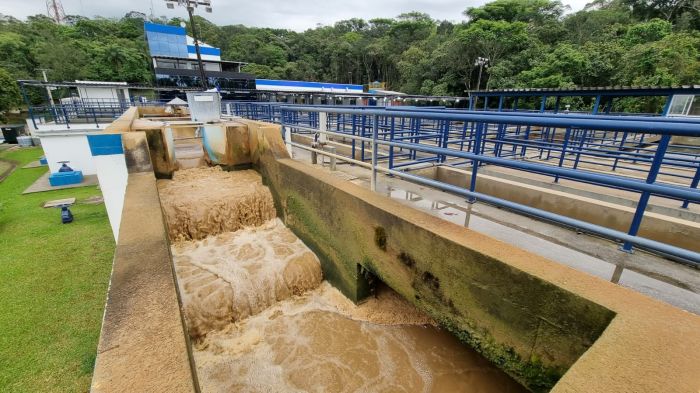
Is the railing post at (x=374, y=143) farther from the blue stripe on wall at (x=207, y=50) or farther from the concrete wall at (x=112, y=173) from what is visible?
the blue stripe on wall at (x=207, y=50)

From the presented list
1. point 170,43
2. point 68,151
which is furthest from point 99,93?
point 170,43

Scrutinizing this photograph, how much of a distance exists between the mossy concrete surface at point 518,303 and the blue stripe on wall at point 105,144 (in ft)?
13.1

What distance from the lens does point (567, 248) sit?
8.95 ft

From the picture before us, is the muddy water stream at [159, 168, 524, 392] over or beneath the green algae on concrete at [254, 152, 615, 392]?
beneath

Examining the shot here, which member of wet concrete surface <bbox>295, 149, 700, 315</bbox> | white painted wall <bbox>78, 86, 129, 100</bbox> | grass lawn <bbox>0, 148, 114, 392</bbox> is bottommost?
grass lawn <bbox>0, 148, 114, 392</bbox>

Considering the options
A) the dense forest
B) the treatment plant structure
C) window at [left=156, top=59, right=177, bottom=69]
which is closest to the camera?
the treatment plant structure

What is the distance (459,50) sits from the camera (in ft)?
119

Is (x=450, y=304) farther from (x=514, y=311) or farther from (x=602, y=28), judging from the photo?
(x=602, y=28)

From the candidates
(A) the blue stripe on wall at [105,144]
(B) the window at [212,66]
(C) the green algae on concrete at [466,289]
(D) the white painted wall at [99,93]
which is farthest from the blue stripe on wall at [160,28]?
(C) the green algae on concrete at [466,289]

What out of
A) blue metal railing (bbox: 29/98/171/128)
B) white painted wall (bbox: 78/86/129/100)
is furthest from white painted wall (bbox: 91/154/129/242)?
white painted wall (bbox: 78/86/129/100)

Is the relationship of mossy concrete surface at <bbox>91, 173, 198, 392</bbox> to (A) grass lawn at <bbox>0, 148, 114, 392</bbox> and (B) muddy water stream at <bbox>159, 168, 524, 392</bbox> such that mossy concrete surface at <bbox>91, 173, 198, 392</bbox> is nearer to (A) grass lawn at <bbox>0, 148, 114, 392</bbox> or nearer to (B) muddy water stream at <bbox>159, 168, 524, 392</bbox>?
(B) muddy water stream at <bbox>159, 168, 524, 392</bbox>

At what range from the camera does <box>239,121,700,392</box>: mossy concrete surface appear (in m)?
1.44

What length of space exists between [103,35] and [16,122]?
125ft

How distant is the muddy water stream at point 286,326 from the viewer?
12.0 ft
